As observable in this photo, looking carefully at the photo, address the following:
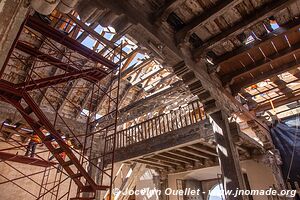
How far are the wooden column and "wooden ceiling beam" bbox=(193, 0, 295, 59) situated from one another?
1.41 metres

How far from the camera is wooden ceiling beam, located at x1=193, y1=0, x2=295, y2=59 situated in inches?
131

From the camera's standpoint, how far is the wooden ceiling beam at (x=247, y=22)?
333 cm

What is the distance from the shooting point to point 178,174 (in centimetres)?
1050

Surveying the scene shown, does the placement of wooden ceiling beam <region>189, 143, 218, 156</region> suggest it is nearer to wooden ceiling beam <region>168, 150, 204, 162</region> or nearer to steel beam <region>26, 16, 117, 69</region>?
wooden ceiling beam <region>168, 150, 204, 162</region>

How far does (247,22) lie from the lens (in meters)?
3.62

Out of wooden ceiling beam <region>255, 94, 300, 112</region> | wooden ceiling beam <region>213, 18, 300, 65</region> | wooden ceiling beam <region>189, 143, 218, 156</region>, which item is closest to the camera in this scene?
wooden ceiling beam <region>213, 18, 300, 65</region>

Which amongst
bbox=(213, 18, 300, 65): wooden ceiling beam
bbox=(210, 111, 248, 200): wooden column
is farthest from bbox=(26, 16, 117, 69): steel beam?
bbox=(210, 111, 248, 200): wooden column

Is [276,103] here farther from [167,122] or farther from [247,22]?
[247,22]

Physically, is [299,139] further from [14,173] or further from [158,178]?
[14,173]

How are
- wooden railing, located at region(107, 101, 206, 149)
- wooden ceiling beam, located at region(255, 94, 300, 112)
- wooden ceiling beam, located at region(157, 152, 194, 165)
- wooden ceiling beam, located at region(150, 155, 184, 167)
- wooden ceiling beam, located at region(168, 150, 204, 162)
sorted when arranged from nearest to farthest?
wooden ceiling beam, located at region(255, 94, 300, 112) < wooden railing, located at region(107, 101, 206, 149) < wooden ceiling beam, located at region(168, 150, 204, 162) < wooden ceiling beam, located at region(157, 152, 194, 165) < wooden ceiling beam, located at region(150, 155, 184, 167)

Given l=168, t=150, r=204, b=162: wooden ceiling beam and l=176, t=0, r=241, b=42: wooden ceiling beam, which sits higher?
l=176, t=0, r=241, b=42: wooden ceiling beam

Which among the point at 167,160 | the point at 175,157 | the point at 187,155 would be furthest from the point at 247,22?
the point at 167,160

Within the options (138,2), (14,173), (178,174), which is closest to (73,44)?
(138,2)

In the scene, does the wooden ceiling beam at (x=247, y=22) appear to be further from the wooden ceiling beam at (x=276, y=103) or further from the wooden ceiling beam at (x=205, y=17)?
the wooden ceiling beam at (x=276, y=103)
